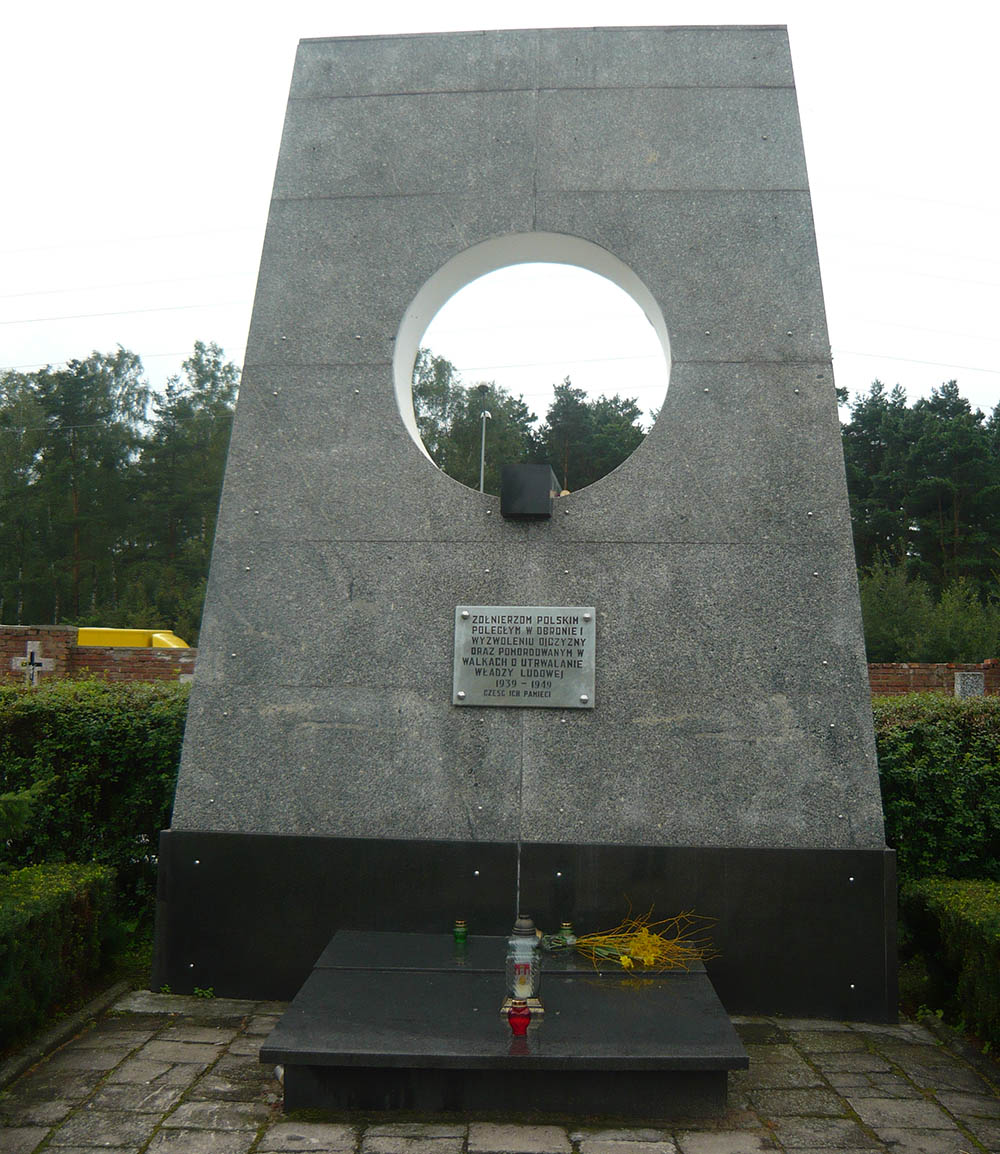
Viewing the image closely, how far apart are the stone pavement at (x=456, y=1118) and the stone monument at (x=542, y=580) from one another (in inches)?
18.6

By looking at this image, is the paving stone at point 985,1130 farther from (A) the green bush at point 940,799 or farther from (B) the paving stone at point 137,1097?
(B) the paving stone at point 137,1097

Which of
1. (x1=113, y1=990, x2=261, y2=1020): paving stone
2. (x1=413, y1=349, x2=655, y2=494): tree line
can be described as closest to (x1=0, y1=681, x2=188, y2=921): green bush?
(x1=113, y1=990, x2=261, y2=1020): paving stone

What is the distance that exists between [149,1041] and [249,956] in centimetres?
57

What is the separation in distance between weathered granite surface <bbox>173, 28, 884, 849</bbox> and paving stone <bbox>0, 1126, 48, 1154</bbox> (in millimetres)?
1375

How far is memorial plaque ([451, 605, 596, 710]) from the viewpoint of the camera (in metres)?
4.07

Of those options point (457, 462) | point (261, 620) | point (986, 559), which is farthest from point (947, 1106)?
point (986, 559)

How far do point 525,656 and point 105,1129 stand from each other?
2.15 meters

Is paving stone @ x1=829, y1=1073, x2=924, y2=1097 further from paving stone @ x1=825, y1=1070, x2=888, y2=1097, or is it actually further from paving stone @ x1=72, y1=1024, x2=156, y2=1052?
paving stone @ x1=72, y1=1024, x2=156, y2=1052

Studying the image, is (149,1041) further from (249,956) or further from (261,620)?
(261,620)

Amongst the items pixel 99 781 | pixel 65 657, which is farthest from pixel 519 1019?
pixel 65 657

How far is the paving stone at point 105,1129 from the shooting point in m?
2.76

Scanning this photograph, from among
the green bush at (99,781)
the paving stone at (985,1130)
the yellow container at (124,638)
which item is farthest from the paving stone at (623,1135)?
the yellow container at (124,638)

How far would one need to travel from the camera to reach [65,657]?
13930 millimetres

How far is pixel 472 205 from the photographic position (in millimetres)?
4402
